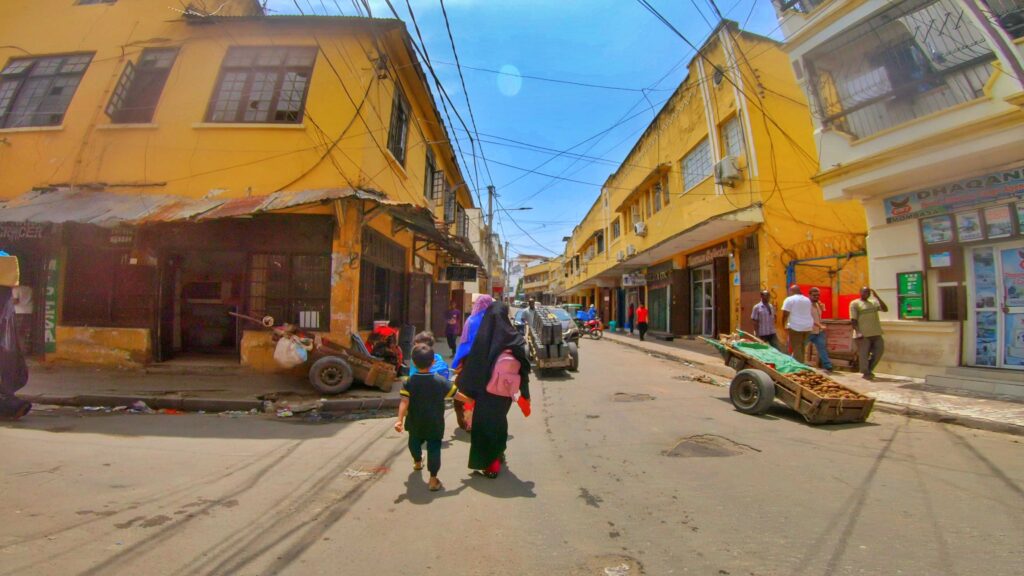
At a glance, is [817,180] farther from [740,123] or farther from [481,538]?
[481,538]

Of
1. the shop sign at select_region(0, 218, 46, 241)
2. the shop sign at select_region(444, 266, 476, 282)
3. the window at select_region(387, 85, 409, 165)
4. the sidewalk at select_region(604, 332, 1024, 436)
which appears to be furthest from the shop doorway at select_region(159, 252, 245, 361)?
the sidewalk at select_region(604, 332, 1024, 436)

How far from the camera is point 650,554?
2.62m

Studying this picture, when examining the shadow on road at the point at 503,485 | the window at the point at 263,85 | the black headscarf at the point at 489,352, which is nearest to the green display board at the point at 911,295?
the black headscarf at the point at 489,352

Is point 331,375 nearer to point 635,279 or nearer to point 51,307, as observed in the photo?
point 51,307

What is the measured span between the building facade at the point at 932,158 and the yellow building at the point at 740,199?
248cm

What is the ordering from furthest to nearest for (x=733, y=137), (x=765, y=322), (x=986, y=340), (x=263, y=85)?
1. (x=733, y=137)
2. (x=263, y=85)
3. (x=765, y=322)
4. (x=986, y=340)

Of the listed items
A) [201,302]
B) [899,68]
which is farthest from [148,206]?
[899,68]

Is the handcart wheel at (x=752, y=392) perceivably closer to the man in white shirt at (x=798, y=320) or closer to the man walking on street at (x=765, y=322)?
the man walking on street at (x=765, y=322)

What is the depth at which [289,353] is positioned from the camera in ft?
24.6

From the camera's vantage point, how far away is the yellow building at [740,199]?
40.3ft

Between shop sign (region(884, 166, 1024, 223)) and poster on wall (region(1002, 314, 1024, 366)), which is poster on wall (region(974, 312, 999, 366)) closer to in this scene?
poster on wall (region(1002, 314, 1024, 366))

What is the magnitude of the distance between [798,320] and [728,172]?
5.48 m

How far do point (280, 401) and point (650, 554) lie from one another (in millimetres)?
6312

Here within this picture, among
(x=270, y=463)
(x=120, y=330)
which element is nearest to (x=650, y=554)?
(x=270, y=463)
